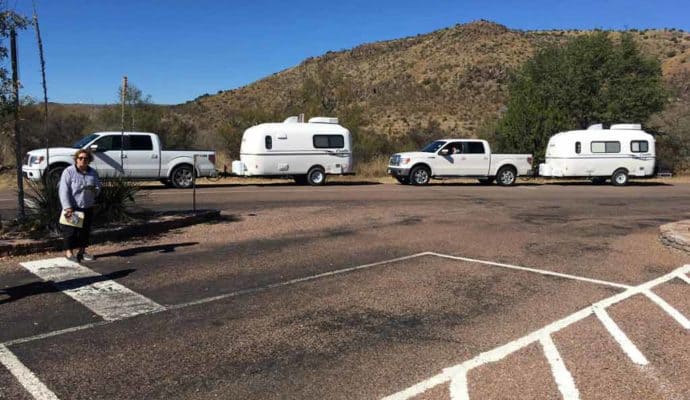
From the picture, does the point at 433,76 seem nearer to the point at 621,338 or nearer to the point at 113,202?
the point at 113,202

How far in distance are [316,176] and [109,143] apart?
297 inches

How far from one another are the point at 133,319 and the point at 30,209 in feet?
17.9

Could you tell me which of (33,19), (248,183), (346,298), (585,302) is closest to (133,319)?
(346,298)

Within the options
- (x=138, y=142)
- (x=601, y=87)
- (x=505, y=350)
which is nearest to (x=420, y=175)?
(x=138, y=142)

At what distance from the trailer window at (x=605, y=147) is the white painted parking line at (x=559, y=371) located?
21.5 m

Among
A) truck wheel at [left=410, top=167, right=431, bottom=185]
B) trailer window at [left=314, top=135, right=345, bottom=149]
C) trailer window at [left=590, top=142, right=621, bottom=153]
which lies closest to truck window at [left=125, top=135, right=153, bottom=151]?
trailer window at [left=314, top=135, right=345, bottom=149]

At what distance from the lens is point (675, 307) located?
629 cm

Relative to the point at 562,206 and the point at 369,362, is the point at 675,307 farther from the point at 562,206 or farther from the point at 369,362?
the point at 562,206

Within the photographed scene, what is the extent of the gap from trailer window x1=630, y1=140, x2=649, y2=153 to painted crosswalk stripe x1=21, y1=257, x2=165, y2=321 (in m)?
23.6

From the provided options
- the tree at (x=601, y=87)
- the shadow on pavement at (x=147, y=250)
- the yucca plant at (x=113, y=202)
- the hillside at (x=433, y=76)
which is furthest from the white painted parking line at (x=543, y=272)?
the hillside at (x=433, y=76)

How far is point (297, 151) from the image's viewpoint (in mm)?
21828

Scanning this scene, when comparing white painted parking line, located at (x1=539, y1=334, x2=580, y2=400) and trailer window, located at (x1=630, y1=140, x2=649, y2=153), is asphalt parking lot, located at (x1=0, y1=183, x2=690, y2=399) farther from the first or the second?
trailer window, located at (x1=630, y1=140, x2=649, y2=153)

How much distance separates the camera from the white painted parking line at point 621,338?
479 cm

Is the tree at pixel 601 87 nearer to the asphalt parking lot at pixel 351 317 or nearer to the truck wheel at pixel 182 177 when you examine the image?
the truck wheel at pixel 182 177
